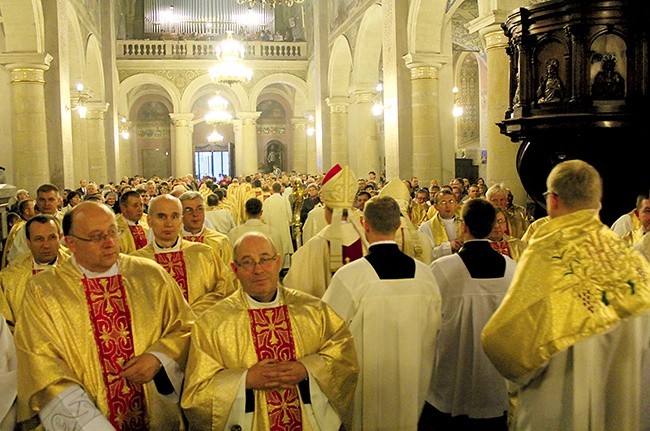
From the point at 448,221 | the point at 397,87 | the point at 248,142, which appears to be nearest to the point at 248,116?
the point at 248,142

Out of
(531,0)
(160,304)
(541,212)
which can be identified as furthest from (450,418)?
(531,0)

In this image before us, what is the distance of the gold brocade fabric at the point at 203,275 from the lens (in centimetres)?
531

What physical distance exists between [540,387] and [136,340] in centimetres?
210

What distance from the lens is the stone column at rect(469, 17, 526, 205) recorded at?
12.0 metres

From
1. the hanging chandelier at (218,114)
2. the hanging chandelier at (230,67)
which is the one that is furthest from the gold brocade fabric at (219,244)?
the hanging chandelier at (218,114)

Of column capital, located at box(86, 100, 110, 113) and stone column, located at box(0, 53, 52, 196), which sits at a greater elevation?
column capital, located at box(86, 100, 110, 113)

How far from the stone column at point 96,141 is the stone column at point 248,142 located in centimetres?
910

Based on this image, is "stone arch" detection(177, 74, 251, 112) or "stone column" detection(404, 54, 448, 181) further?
"stone arch" detection(177, 74, 251, 112)

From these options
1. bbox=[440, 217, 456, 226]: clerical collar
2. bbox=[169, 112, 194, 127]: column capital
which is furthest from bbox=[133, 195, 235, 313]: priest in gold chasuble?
bbox=[169, 112, 194, 127]: column capital

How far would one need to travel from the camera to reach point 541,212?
1012 centimetres

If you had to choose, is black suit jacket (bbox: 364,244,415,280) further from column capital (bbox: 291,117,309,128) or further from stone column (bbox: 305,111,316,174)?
column capital (bbox: 291,117,309,128)

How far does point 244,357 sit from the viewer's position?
11.4 feet

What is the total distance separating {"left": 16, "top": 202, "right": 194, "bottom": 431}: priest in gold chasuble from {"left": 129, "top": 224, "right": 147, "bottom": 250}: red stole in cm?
373

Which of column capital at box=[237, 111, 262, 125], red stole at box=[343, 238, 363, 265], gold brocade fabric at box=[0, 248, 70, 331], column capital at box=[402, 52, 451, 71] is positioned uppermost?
column capital at box=[237, 111, 262, 125]
